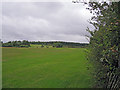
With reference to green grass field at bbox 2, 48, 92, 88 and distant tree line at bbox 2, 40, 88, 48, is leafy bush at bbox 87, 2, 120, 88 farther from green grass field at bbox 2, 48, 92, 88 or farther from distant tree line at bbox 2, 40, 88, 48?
distant tree line at bbox 2, 40, 88, 48

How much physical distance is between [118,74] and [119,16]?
6.41 ft

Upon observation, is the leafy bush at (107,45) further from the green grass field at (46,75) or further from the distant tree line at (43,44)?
the distant tree line at (43,44)

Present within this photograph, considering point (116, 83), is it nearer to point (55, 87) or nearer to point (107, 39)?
point (107, 39)

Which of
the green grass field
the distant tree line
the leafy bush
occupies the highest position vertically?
the leafy bush

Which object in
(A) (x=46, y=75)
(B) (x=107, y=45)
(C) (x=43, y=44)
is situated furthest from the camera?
(C) (x=43, y=44)

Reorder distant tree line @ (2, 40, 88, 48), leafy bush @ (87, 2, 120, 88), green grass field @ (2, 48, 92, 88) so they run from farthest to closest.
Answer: distant tree line @ (2, 40, 88, 48), green grass field @ (2, 48, 92, 88), leafy bush @ (87, 2, 120, 88)

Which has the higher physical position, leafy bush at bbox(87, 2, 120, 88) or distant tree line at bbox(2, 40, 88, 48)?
leafy bush at bbox(87, 2, 120, 88)

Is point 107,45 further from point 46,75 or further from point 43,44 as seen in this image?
point 43,44

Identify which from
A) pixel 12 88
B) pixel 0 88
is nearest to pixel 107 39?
pixel 12 88

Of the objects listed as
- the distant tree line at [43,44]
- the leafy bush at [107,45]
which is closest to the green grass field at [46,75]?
the leafy bush at [107,45]

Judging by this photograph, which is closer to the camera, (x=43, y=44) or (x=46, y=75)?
(x=46, y=75)

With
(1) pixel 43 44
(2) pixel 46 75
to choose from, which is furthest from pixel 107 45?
(1) pixel 43 44

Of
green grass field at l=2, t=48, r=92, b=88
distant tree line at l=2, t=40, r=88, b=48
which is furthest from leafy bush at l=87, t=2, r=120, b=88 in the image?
distant tree line at l=2, t=40, r=88, b=48

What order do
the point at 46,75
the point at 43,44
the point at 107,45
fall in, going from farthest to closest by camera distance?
the point at 43,44
the point at 46,75
the point at 107,45
